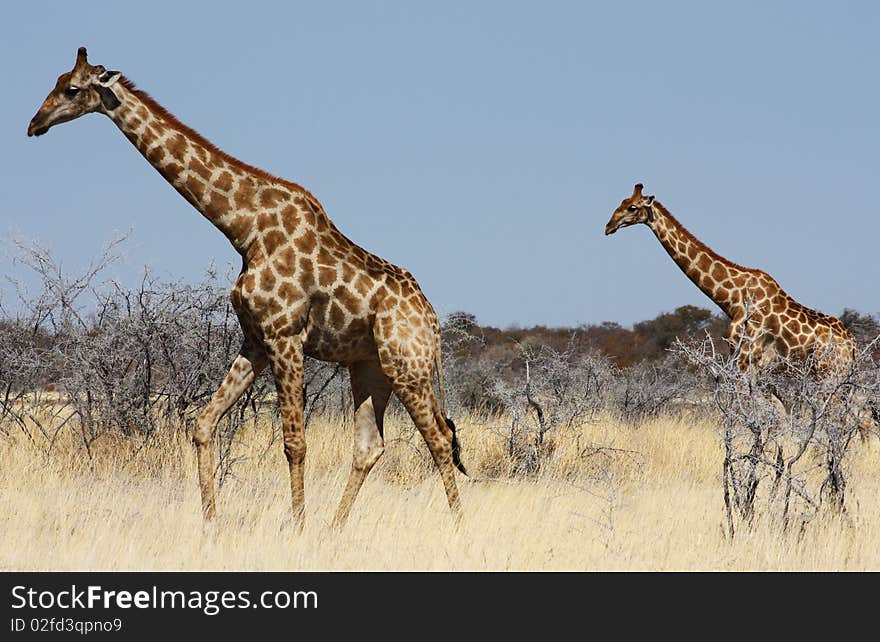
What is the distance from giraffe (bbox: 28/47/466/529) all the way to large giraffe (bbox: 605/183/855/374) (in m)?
4.83

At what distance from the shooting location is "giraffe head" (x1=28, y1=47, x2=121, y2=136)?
23.2 feet

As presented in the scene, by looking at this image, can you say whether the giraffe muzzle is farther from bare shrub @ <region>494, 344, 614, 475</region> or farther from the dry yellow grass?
bare shrub @ <region>494, 344, 614, 475</region>

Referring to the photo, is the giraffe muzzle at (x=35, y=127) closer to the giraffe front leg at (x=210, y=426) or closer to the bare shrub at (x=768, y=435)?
the giraffe front leg at (x=210, y=426)

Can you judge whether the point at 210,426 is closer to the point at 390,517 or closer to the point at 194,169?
the point at 390,517

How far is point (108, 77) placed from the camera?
283 inches

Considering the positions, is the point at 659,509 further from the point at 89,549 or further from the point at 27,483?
the point at 27,483

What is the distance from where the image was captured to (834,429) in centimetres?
773

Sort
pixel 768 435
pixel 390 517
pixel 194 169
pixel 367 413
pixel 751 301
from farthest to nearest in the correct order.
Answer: pixel 751 301 < pixel 367 413 < pixel 390 517 < pixel 194 169 < pixel 768 435

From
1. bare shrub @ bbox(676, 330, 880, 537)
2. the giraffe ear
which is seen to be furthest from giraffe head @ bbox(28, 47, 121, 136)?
bare shrub @ bbox(676, 330, 880, 537)

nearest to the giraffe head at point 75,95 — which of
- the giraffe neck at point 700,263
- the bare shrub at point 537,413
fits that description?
the bare shrub at point 537,413

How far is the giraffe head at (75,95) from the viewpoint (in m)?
7.08

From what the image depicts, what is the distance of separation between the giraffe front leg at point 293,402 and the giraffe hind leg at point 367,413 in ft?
1.55

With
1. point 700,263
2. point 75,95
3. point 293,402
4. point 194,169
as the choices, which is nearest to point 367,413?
point 293,402

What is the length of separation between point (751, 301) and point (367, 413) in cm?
551
